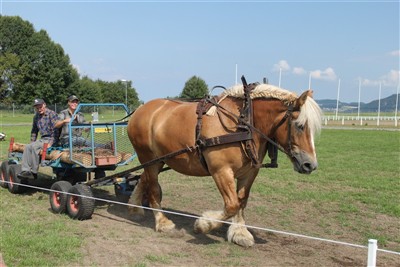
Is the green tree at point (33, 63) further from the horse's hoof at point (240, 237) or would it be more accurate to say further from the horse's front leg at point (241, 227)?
the horse's hoof at point (240, 237)

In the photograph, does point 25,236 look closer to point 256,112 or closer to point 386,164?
point 256,112

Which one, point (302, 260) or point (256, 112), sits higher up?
point (256, 112)

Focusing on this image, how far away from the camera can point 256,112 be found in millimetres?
4949

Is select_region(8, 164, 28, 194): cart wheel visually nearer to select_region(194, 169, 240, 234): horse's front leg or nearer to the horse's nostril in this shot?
select_region(194, 169, 240, 234): horse's front leg

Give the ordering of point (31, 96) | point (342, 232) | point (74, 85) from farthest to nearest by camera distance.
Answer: point (74, 85), point (31, 96), point (342, 232)

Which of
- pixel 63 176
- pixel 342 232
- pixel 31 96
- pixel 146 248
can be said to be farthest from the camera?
pixel 31 96

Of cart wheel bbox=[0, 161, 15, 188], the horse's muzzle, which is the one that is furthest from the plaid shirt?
the horse's muzzle

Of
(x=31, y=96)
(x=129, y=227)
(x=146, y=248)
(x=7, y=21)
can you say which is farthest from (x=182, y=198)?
(x=7, y=21)

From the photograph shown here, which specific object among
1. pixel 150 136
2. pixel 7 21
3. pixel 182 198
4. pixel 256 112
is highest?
pixel 7 21

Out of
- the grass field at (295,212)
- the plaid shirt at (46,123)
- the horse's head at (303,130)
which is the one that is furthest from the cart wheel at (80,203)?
the horse's head at (303,130)

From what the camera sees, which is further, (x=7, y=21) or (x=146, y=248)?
(x=7, y=21)

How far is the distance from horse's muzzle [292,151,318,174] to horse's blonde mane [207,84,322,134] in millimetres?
289

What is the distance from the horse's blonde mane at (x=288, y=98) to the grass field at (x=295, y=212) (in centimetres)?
48

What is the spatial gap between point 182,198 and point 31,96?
53.5 meters
